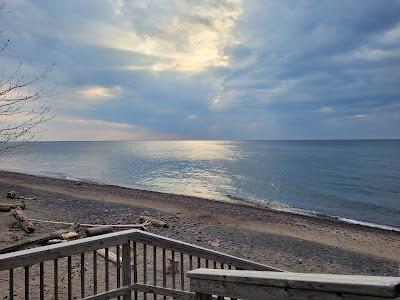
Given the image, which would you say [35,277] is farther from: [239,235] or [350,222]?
[350,222]

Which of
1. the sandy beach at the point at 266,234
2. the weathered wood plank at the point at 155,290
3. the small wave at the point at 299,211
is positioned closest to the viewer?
the weathered wood plank at the point at 155,290

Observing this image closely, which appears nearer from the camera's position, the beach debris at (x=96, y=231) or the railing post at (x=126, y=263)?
the railing post at (x=126, y=263)

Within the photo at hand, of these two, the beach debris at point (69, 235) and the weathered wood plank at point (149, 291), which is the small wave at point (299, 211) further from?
the weathered wood plank at point (149, 291)

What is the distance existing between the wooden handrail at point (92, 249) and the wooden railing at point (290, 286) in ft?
6.39

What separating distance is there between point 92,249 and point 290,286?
2733 mm

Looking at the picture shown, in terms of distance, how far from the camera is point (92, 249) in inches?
160

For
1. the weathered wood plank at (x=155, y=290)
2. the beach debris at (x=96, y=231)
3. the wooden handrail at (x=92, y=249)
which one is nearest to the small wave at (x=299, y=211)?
the beach debris at (x=96, y=231)

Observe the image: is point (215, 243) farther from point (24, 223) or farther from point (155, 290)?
point (155, 290)

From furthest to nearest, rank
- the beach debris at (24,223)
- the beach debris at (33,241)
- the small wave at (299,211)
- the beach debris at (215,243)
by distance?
the small wave at (299,211)
the beach debris at (215,243)
the beach debris at (24,223)
the beach debris at (33,241)

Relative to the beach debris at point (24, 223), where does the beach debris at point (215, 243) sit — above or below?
below

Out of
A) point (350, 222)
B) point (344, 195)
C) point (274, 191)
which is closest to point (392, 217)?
point (350, 222)

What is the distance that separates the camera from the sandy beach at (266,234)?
49.0ft

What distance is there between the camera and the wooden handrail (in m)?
3.48

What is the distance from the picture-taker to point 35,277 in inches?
345
